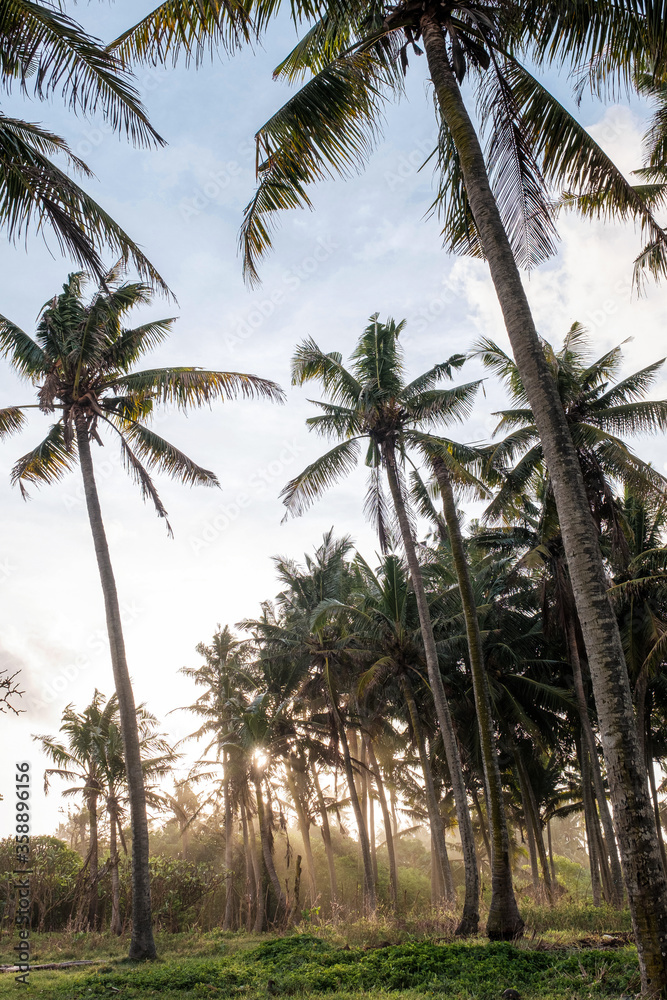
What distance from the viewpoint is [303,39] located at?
24.9 feet

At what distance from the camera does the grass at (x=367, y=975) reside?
7430mm

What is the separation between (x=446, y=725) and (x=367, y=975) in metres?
6.55

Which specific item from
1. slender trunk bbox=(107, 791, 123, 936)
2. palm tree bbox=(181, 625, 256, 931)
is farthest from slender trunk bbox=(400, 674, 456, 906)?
slender trunk bbox=(107, 791, 123, 936)

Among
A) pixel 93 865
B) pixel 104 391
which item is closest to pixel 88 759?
pixel 93 865

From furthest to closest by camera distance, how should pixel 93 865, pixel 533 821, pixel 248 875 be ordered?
1. pixel 248 875
2. pixel 93 865
3. pixel 533 821

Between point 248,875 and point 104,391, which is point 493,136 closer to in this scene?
point 104,391

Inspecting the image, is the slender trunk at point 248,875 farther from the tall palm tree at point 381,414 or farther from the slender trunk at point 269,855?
the tall palm tree at point 381,414

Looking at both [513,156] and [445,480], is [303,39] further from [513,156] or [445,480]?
[445,480]

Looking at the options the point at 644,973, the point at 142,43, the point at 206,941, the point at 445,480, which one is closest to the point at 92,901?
the point at 206,941

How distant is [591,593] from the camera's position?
16.5 ft

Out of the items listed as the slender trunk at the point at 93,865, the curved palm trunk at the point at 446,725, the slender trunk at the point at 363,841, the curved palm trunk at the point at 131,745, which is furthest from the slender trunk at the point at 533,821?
the slender trunk at the point at 93,865

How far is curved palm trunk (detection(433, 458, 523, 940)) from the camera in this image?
11.3 m

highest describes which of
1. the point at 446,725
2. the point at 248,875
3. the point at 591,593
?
the point at 591,593

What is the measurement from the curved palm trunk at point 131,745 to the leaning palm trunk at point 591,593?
9.97 meters
